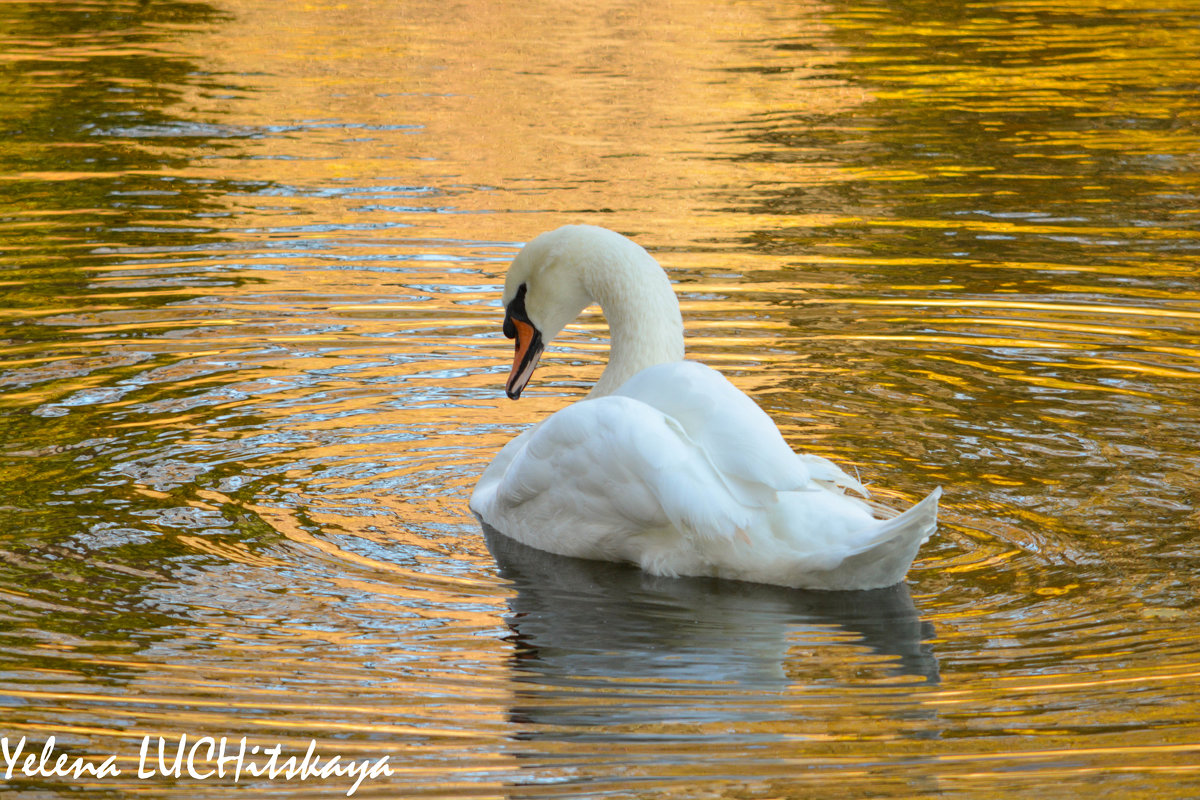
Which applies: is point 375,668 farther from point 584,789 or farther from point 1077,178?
point 1077,178

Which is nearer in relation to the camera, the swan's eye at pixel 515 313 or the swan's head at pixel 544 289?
the swan's head at pixel 544 289

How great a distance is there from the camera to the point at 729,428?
20.0 feet

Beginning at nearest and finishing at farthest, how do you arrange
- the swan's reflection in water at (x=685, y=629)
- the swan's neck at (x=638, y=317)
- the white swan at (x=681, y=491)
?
the swan's reflection in water at (x=685, y=629) → the white swan at (x=681, y=491) → the swan's neck at (x=638, y=317)

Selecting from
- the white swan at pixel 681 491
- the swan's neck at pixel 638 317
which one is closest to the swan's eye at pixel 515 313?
the swan's neck at pixel 638 317

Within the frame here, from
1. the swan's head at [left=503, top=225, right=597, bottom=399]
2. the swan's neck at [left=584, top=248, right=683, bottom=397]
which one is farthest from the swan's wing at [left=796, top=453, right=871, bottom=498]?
the swan's head at [left=503, top=225, right=597, bottom=399]

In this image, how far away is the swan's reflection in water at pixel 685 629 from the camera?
5.34m

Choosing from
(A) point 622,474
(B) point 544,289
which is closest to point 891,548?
(A) point 622,474

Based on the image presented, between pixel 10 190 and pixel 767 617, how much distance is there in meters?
9.46

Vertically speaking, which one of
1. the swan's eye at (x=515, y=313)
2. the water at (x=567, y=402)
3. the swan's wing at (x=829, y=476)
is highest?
the swan's eye at (x=515, y=313)

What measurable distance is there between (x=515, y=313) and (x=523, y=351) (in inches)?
7.1

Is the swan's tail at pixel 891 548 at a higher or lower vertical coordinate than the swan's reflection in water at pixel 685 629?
higher

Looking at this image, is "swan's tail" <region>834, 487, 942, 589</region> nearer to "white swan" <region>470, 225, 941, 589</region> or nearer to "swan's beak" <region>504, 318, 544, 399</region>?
"white swan" <region>470, 225, 941, 589</region>

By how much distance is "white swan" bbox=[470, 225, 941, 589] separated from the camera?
19.4ft

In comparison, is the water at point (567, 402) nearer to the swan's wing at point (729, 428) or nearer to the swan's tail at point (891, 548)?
the swan's tail at point (891, 548)
